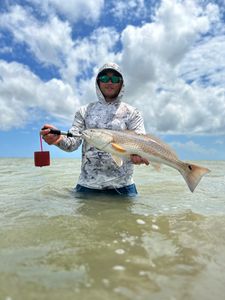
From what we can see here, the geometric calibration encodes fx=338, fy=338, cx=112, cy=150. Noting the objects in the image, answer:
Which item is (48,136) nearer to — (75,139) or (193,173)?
(75,139)

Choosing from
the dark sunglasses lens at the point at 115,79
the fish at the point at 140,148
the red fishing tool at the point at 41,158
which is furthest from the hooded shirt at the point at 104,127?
the fish at the point at 140,148

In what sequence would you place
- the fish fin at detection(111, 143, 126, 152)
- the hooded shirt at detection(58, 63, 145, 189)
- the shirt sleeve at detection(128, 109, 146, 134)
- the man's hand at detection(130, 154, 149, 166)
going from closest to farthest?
1. the fish fin at detection(111, 143, 126, 152)
2. the man's hand at detection(130, 154, 149, 166)
3. the hooded shirt at detection(58, 63, 145, 189)
4. the shirt sleeve at detection(128, 109, 146, 134)

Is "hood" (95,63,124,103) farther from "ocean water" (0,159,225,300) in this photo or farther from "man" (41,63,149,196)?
"ocean water" (0,159,225,300)

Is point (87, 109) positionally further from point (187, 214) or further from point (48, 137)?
point (187, 214)

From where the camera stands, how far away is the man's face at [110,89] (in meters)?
6.11

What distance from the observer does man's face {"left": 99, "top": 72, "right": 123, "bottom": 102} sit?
6.11 metres

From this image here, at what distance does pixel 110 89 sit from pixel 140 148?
148cm

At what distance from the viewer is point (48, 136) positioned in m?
5.21

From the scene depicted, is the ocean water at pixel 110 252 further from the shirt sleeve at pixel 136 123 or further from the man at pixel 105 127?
the shirt sleeve at pixel 136 123

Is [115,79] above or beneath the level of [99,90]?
above

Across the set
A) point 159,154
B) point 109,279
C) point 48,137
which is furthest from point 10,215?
point 109,279

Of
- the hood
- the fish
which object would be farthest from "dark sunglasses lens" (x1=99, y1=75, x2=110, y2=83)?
the fish

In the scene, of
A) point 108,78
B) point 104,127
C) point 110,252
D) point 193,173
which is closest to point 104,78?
point 108,78

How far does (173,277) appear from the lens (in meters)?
2.83
